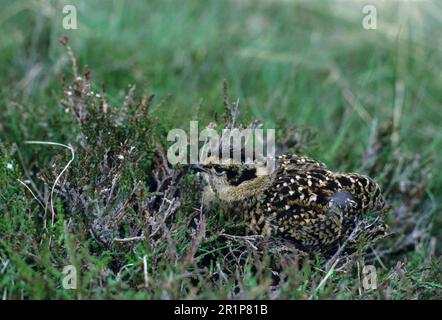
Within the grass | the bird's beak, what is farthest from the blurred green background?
the bird's beak

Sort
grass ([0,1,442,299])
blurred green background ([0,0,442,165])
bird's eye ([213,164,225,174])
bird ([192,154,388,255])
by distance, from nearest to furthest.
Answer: grass ([0,1,442,299]), bird ([192,154,388,255]), bird's eye ([213,164,225,174]), blurred green background ([0,0,442,165])

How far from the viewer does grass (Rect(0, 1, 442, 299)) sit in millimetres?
3094

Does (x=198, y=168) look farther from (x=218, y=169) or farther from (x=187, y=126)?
(x=187, y=126)

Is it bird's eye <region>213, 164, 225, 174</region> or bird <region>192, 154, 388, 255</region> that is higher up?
bird's eye <region>213, 164, 225, 174</region>

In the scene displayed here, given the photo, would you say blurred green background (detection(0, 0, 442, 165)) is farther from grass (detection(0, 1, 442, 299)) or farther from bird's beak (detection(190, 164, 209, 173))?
bird's beak (detection(190, 164, 209, 173))

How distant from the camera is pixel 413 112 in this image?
570 cm

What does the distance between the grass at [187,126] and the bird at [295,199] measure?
143 mm

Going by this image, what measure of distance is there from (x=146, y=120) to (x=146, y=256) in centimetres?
121

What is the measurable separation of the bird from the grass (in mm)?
143

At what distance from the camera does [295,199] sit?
11.4 ft

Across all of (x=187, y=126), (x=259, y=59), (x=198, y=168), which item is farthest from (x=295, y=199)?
(x=259, y=59)

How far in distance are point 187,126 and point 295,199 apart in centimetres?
117

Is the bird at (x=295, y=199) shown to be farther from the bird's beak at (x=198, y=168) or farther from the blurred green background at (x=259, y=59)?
the blurred green background at (x=259, y=59)
